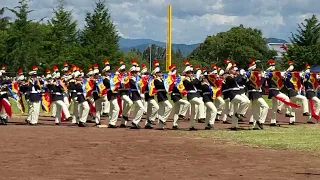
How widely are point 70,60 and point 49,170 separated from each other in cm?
4963

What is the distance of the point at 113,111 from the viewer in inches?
928

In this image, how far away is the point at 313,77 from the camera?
83.5 feet

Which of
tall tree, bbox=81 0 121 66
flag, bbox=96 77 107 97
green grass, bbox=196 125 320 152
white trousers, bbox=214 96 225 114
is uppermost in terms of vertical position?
tall tree, bbox=81 0 121 66

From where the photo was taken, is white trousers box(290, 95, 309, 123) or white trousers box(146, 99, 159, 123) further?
white trousers box(290, 95, 309, 123)

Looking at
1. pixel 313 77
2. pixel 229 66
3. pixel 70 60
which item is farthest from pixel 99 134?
pixel 70 60

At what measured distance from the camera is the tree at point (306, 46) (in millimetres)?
58781

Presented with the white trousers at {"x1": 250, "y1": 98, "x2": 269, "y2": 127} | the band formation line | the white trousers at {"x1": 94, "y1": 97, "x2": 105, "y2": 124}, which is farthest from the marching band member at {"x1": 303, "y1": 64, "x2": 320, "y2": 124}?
the white trousers at {"x1": 94, "y1": 97, "x2": 105, "y2": 124}

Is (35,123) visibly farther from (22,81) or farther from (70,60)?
(70,60)

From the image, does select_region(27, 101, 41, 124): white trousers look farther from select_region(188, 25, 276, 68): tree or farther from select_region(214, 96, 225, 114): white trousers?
select_region(188, 25, 276, 68): tree

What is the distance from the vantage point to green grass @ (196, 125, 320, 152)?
54.7 ft

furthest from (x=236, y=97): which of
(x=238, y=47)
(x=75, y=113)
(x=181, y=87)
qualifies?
(x=238, y=47)

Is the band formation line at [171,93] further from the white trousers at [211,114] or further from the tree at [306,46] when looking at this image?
the tree at [306,46]

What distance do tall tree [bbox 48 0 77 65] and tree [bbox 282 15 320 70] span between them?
20.8 m

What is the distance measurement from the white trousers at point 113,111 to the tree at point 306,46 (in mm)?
37280
